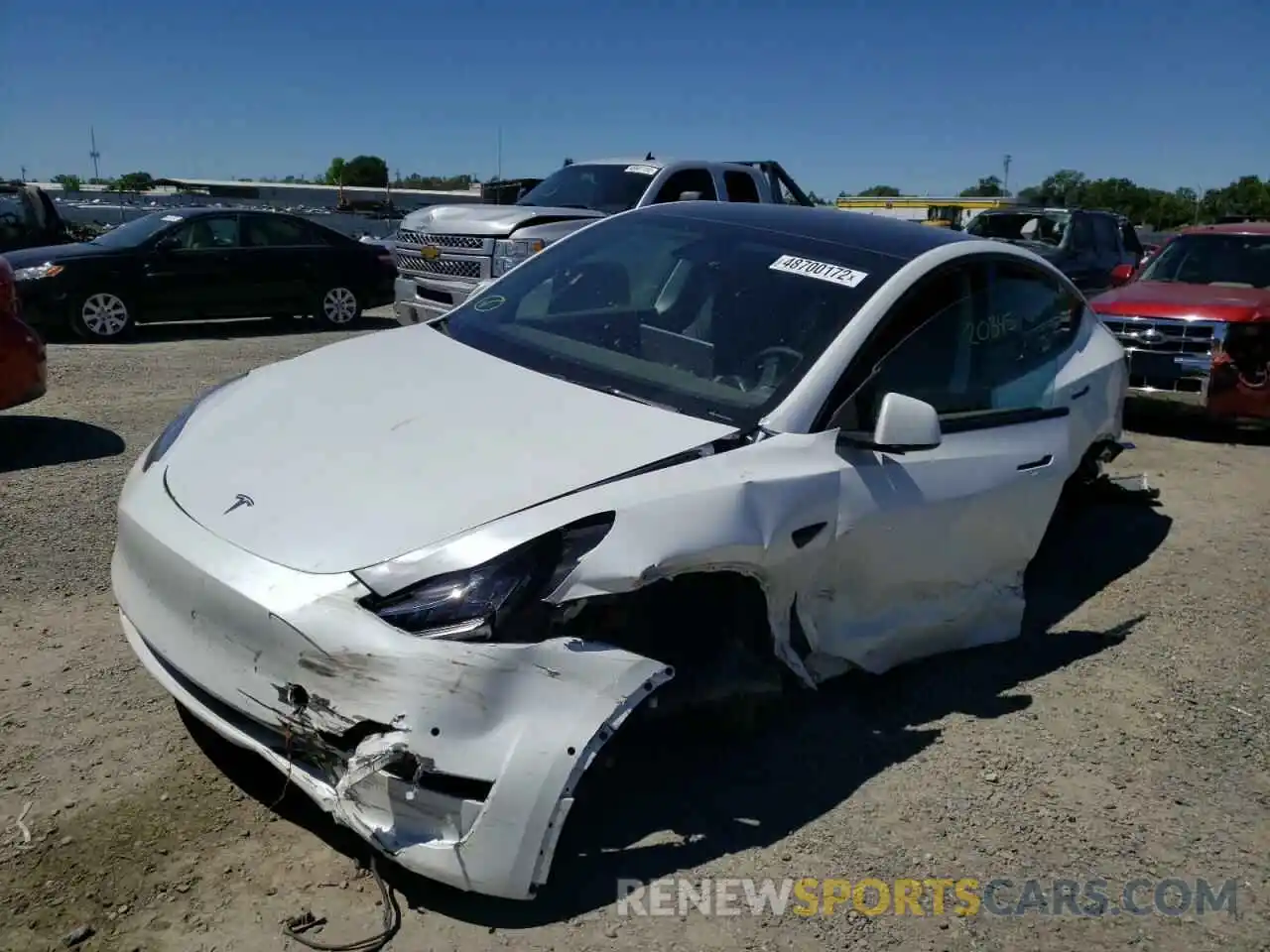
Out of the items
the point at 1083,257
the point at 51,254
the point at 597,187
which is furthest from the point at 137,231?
the point at 1083,257

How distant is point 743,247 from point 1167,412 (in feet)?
22.1

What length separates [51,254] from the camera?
11.2 m

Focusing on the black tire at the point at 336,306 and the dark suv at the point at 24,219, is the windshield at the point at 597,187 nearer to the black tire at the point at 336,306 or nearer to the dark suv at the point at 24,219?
the black tire at the point at 336,306

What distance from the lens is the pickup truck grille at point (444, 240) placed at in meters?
10.1

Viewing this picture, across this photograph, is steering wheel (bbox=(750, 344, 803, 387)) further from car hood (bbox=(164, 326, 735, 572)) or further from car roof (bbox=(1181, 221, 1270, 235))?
car roof (bbox=(1181, 221, 1270, 235))

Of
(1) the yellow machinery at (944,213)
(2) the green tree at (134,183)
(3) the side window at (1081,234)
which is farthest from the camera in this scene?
(2) the green tree at (134,183)

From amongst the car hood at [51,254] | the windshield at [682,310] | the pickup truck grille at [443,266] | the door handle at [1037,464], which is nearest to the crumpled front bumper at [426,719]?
the windshield at [682,310]

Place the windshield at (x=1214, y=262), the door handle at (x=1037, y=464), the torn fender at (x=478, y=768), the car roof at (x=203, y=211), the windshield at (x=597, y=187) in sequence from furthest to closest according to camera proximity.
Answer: the car roof at (x=203, y=211) → the windshield at (x=597, y=187) → the windshield at (x=1214, y=262) → the door handle at (x=1037, y=464) → the torn fender at (x=478, y=768)

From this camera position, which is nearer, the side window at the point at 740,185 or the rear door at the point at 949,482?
the rear door at the point at 949,482

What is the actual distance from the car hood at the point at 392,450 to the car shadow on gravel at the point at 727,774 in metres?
0.80

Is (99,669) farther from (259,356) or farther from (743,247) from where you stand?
(259,356)

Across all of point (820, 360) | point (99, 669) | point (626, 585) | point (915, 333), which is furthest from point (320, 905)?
point (915, 333)

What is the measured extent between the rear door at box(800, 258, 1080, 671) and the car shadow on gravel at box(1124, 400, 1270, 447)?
498cm

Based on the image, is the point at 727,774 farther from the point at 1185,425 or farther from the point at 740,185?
the point at 740,185
